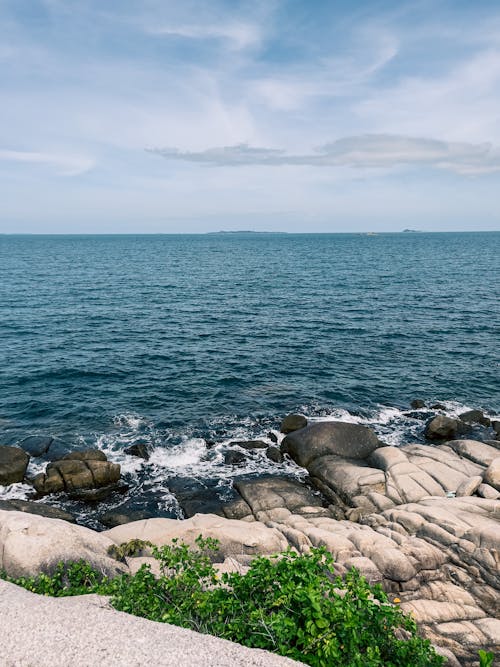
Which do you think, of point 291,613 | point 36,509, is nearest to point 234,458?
point 36,509

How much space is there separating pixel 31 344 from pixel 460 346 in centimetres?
4718

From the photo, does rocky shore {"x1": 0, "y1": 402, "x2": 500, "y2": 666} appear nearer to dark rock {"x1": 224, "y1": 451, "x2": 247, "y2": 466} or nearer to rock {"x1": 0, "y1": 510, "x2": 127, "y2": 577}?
rock {"x1": 0, "y1": 510, "x2": 127, "y2": 577}

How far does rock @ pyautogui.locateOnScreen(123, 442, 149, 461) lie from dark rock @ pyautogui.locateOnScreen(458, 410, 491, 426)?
2339 cm

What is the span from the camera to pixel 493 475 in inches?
861

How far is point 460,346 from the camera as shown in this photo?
1847 inches

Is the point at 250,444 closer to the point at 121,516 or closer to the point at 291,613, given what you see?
the point at 121,516

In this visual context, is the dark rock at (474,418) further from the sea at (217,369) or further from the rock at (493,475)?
the rock at (493,475)

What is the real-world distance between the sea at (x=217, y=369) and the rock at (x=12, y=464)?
0.51m

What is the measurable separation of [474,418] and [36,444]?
31323 mm

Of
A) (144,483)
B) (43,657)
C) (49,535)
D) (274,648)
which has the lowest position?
(144,483)

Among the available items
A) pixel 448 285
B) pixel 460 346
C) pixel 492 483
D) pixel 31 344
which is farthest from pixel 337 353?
pixel 448 285

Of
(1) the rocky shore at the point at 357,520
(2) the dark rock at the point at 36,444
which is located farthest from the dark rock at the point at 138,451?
(2) the dark rock at the point at 36,444

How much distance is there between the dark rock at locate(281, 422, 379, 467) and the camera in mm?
27141

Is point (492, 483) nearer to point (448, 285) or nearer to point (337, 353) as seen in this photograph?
point (337, 353)
